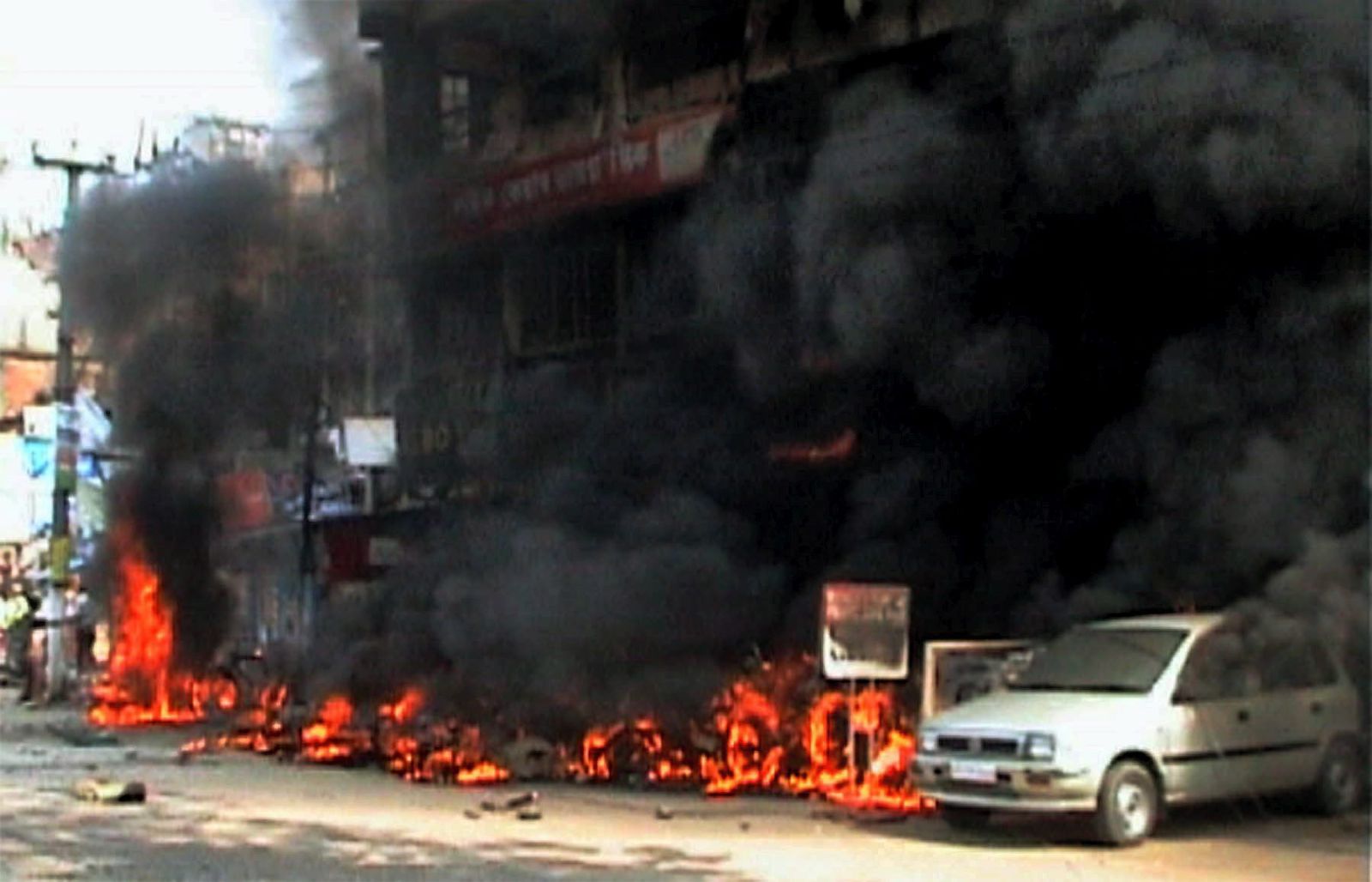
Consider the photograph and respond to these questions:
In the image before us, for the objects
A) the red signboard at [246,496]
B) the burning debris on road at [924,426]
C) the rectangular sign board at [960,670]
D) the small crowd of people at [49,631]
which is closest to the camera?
the rectangular sign board at [960,670]

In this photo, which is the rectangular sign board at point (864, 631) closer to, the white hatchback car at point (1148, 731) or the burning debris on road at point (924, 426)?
the burning debris on road at point (924, 426)

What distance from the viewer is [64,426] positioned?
92.1 feet

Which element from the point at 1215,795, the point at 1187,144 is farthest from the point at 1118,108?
the point at 1215,795

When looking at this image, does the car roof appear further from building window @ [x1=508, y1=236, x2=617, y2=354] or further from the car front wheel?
building window @ [x1=508, y1=236, x2=617, y2=354]

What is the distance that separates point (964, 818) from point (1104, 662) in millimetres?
1434

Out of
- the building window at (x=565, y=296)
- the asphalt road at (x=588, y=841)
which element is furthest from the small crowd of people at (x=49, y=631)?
the asphalt road at (x=588, y=841)

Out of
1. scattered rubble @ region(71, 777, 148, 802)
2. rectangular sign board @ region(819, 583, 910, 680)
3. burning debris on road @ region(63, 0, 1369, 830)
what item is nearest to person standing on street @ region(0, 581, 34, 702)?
burning debris on road @ region(63, 0, 1369, 830)

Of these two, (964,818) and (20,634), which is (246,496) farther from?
(964,818)

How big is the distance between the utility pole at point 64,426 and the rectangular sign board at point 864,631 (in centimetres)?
1686

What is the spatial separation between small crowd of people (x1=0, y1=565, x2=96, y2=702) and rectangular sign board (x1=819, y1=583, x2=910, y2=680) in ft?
56.6

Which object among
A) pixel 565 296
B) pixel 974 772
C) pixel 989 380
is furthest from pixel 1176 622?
pixel 565 296

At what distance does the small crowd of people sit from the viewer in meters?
28.9

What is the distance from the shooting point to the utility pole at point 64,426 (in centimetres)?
2811

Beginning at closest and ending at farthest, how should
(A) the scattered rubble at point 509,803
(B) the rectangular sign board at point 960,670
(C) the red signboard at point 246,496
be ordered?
(B) the rectangular sign board at point 960,670 → (A) the scattered rubble at point 509,803 → (C) the red signboard at point 246,496
